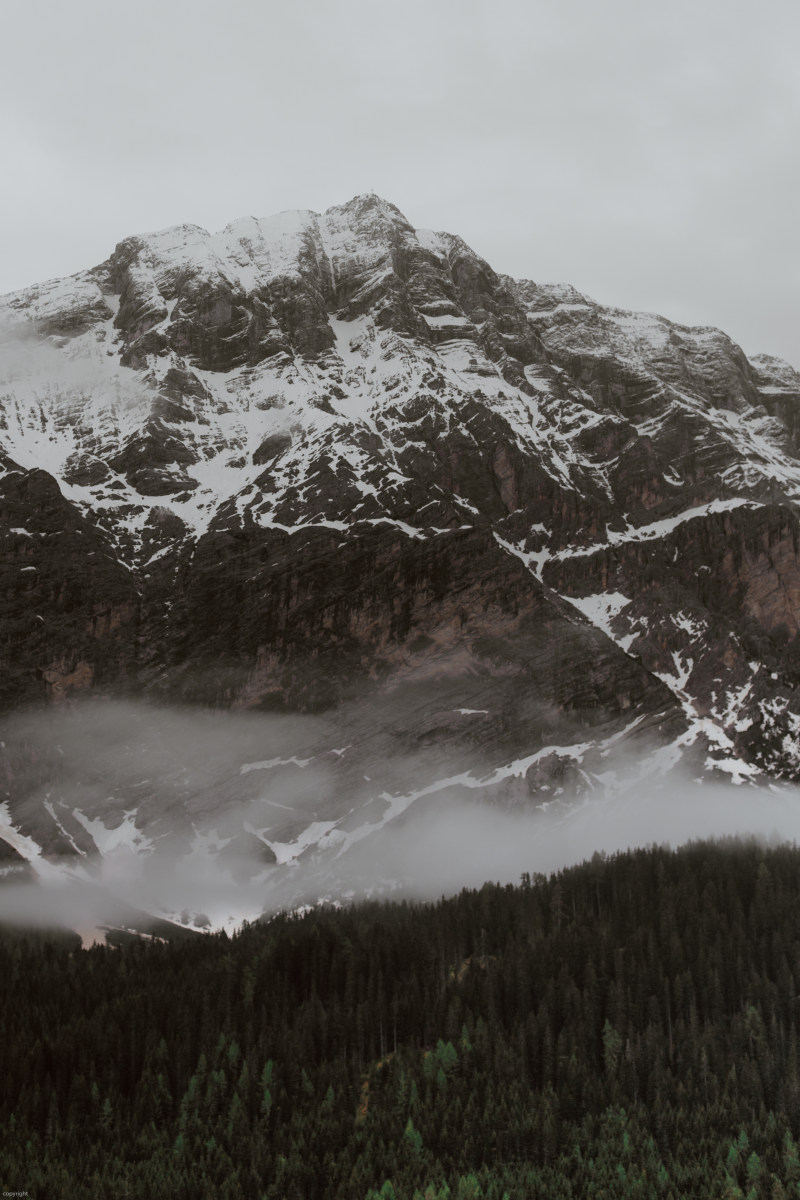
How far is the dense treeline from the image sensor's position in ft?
425

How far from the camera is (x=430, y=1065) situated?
15638cm

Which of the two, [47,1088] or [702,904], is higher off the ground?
[702,904]

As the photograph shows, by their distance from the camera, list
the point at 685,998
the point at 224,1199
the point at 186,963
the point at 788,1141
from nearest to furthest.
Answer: the point at 224,1199 → the point at 788,1141 → the point at 685,998 → the point at 186,963

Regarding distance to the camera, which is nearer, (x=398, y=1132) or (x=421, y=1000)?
(x=398, y=1132)

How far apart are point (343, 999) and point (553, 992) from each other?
99.6 feet

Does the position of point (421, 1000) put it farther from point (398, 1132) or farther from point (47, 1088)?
point (47, 1088)

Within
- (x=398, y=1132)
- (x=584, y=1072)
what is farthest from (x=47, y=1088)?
(x=584, y=1072)

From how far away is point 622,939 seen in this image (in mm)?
189375

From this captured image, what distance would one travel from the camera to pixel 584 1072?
15225 centimetres

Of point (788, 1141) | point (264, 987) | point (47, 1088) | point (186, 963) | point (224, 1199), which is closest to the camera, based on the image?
point (224, 1199)

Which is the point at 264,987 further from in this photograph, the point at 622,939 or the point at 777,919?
the point at 777,919

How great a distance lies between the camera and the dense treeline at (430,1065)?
12950cm

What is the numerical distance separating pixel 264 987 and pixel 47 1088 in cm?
4086

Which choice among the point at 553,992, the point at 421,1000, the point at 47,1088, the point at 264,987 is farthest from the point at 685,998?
the point at 47,1088
